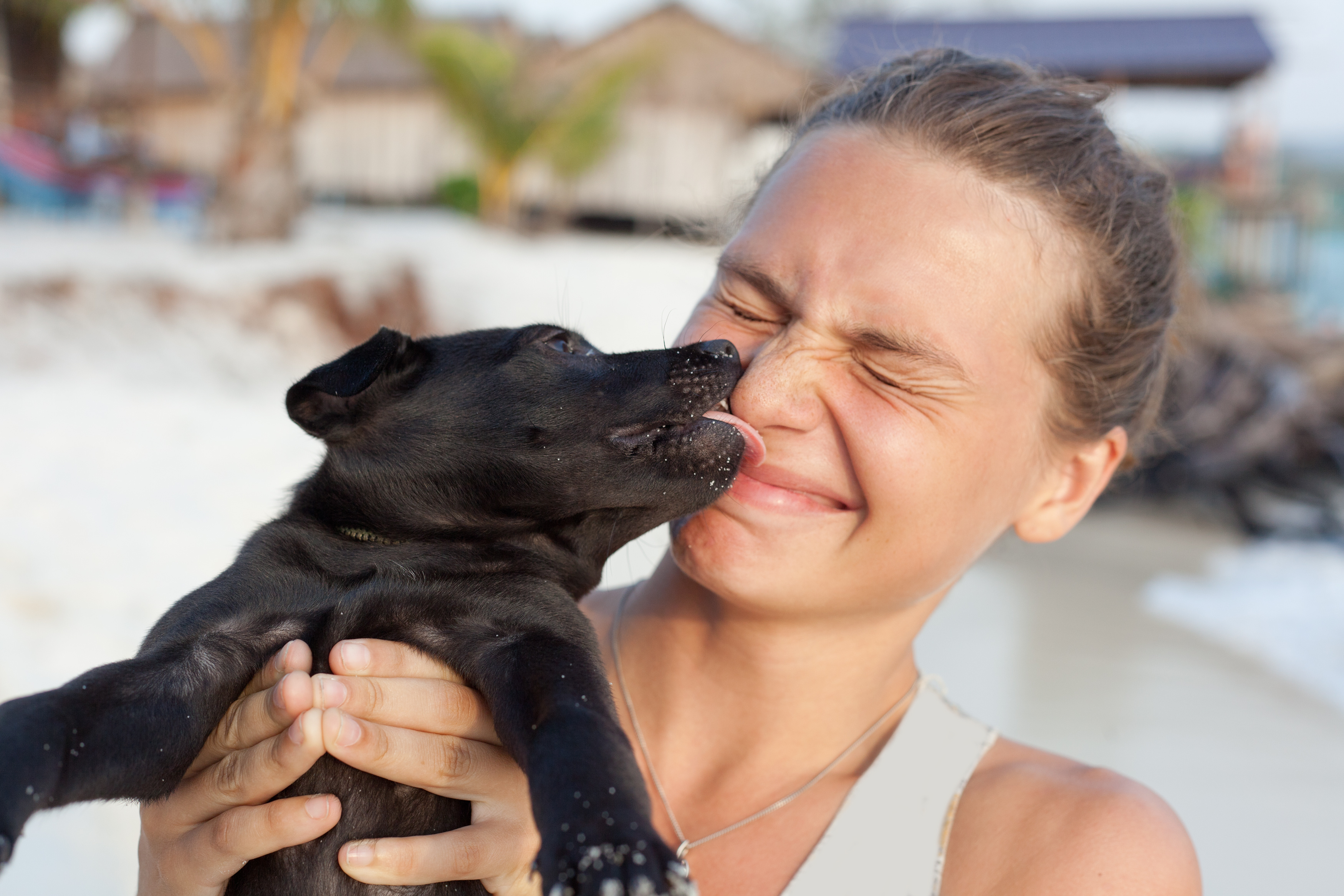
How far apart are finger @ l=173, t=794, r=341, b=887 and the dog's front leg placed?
0.37ft

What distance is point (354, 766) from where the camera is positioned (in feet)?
6.80

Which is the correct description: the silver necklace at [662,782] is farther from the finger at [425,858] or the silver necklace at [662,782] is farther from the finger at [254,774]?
the finger at [254,774]

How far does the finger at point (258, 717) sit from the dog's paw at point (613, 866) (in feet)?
1.88

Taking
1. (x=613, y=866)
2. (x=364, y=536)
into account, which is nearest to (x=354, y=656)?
(x=364, y=536)

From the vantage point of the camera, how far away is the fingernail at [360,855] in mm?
1971

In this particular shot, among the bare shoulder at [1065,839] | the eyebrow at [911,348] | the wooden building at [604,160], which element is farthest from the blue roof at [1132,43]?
the bare shoulder at [1065,839]


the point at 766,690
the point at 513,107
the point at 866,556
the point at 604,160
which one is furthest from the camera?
the point at 604,160

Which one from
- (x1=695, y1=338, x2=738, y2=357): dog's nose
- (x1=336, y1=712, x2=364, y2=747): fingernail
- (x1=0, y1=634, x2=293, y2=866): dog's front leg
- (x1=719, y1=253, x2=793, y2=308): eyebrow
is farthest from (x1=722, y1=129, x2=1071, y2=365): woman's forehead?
(x1=0, y1=634, x2=293, y2=866): dog's front leg

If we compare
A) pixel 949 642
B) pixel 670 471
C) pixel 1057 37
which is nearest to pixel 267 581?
pixel 670 471

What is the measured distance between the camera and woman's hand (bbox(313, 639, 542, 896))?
77.7 inches

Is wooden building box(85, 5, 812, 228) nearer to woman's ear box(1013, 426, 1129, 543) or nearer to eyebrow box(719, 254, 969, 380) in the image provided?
woman's ear box(1013, 426, 1129, 543)

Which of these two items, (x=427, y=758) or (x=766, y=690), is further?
(x=766, y=690)

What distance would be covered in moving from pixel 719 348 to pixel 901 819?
1.00 m

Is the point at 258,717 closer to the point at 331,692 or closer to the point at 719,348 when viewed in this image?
the point at 331,692
